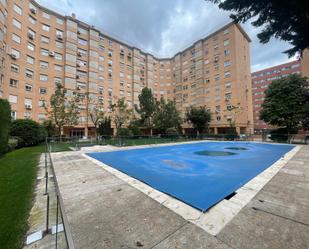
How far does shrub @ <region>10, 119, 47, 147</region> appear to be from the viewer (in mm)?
14546

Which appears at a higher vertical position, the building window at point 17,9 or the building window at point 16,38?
the building window at point 17,9

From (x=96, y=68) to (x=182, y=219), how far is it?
32.8 m

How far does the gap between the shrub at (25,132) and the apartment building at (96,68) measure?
832cm

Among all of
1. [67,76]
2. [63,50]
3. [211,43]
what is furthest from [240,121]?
[63,50]

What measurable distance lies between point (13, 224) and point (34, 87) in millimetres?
27449

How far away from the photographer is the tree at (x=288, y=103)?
17453mm

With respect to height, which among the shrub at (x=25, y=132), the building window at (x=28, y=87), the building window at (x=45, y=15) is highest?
the building window at (x=45, y=15)

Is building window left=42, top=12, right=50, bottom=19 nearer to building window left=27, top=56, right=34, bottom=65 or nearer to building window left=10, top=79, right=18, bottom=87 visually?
building window left=27, top=56, right=34, bottom=65

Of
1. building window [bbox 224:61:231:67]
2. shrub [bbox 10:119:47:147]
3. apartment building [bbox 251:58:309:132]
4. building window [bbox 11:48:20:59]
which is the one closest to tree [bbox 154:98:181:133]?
building window [bbox 224:61:231:67]

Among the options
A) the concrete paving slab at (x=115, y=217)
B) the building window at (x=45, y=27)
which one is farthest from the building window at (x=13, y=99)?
the concrete paving slab at (x=115, y=217)

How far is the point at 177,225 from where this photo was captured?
2674mm

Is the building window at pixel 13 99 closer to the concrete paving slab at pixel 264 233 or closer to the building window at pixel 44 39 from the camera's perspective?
the building window at pixel 44 39

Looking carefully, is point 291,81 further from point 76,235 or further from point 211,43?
point 76,235

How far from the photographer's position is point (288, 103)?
18.1 meters
